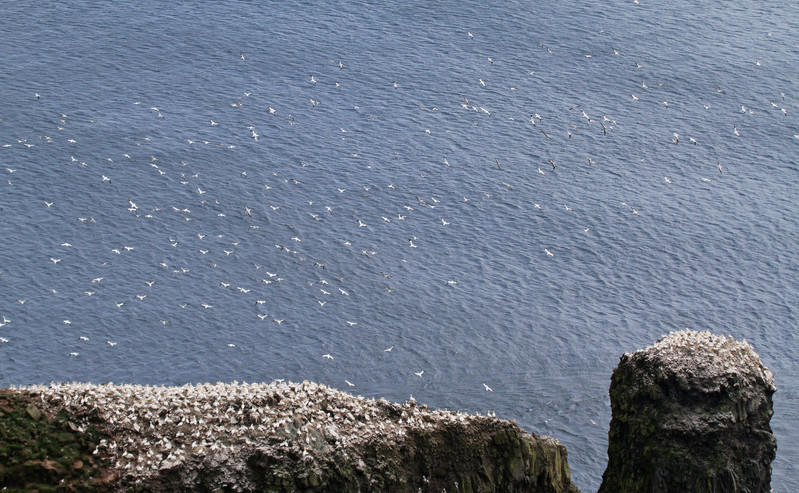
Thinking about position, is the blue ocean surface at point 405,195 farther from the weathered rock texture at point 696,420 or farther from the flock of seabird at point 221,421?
the flock of seabird at point 221,421

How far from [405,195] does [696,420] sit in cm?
6679

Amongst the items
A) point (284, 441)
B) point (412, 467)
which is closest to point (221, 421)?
point (284, 441)

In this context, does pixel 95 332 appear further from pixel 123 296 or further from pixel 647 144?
pixel 647 144

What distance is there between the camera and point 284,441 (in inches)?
1519

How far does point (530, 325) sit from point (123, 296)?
128 ft

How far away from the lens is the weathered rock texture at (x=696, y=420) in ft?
143

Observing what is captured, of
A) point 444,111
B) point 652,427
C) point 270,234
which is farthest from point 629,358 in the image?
point 444,111

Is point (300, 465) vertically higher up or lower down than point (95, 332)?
higher up

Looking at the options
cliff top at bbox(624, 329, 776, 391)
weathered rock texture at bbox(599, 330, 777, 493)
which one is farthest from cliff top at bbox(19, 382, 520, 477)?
cliff top at bbox(624, 329, 776, 391)

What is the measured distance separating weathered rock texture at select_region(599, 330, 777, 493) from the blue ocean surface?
2456 cm

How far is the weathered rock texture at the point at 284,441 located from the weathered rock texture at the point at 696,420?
19.0 ft

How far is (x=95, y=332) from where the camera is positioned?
8231 cm

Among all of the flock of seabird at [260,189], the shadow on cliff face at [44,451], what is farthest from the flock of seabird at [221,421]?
the flock of seabird at [260,189]

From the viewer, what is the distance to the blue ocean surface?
82000 millimetres
